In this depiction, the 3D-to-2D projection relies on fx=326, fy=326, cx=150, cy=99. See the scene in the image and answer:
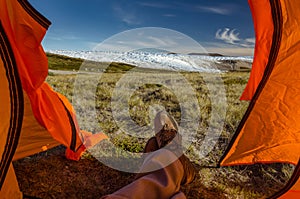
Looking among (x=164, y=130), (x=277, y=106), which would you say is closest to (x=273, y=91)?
(x=277, y=106)

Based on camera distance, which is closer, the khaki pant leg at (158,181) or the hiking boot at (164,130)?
the khaki pant leg at (158,181)

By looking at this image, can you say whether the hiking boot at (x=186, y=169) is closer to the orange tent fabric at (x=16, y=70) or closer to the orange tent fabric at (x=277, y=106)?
the orange tent fabric at (x=277, y=106)

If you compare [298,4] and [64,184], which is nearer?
[298,4]

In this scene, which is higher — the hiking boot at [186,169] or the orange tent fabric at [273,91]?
the orange tent fabric at [273,91]

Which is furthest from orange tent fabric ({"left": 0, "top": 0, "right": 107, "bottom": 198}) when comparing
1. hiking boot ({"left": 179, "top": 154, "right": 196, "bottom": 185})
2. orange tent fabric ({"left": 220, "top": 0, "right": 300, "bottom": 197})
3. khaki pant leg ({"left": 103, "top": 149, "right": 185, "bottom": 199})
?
orange tent fabric ({"left": 220, "top": 0, "right": 300, "bottom": 197})

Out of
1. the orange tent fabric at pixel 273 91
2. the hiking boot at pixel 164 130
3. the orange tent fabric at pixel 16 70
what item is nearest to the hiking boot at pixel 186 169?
the hiking boot at pixel 164 130

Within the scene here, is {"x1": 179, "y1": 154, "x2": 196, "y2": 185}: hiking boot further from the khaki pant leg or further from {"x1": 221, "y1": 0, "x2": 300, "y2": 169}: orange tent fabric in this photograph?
{"x1": 221, "y1": 0, "x2": 300, "y2": 169}: orange tent fabric

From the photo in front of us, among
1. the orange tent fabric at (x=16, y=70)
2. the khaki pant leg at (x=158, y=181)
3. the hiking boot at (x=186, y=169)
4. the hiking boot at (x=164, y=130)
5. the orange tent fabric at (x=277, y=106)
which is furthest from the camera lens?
the hiking boot at (x=164, y=130)

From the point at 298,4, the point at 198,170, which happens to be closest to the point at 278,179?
the point at 198,170

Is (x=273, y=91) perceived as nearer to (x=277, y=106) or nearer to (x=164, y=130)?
(x=277, y=106)

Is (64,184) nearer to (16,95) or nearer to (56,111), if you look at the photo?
(56,111)

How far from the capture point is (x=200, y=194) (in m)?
2.68

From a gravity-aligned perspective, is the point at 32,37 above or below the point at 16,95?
above

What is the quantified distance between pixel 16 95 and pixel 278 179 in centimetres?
240
